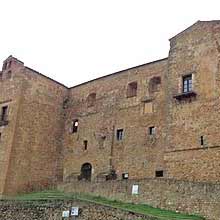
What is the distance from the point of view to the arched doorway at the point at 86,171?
33.3 m

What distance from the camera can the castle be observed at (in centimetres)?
2594

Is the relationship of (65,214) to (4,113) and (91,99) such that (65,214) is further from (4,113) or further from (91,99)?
(4,113)

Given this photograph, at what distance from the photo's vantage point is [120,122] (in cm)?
3262

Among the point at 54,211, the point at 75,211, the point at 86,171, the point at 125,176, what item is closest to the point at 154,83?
the point at 125,176

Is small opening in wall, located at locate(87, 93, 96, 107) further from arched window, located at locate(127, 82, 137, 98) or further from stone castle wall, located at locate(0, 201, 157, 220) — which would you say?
stone castle wall, located at locate(0, 201, 157, 220)

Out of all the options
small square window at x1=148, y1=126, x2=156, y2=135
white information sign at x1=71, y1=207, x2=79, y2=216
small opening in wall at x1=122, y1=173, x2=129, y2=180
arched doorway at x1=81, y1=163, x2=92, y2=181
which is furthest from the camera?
arched doorway at x1=81, y1=163, x2=92, y2=181

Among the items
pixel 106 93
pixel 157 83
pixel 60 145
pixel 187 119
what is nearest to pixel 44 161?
pixel 60 145

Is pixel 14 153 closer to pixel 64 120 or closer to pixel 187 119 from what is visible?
pixel 64 120

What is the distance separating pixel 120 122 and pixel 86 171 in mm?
4559

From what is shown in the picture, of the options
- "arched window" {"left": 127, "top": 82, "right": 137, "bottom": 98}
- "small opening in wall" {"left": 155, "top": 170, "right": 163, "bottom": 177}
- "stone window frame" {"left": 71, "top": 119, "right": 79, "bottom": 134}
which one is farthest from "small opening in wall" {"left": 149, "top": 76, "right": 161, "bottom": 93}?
"stone window frame" {"left": 71, "top": 119, "right": 79, "bottom": 134}

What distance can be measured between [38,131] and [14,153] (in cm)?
289

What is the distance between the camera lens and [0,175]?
32.6m

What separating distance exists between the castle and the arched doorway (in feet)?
0.24

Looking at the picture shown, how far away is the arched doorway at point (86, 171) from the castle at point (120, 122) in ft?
0.24
